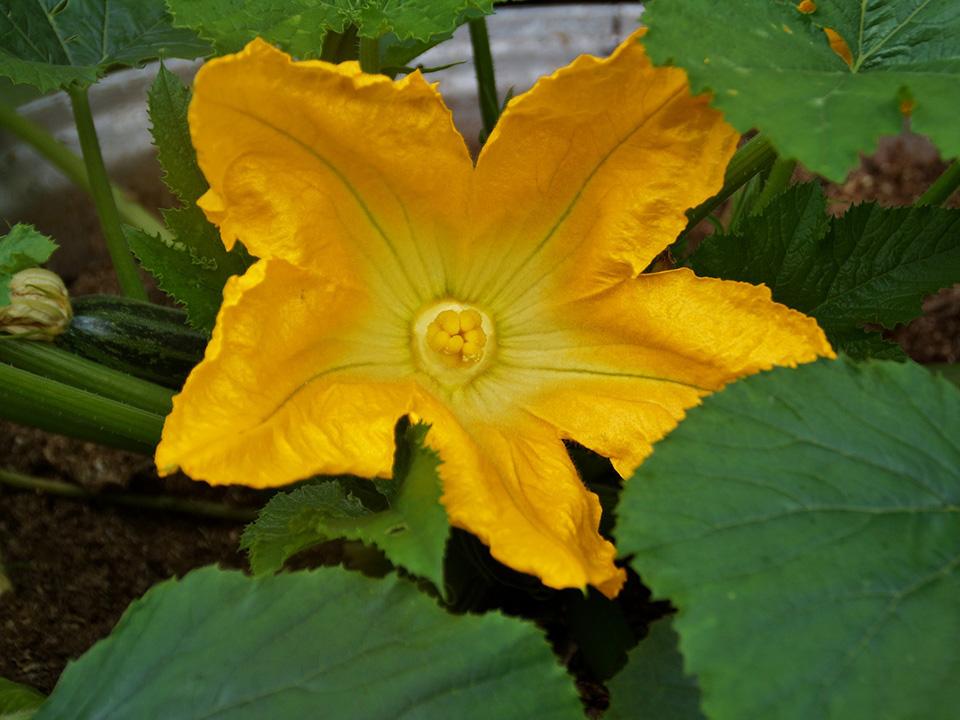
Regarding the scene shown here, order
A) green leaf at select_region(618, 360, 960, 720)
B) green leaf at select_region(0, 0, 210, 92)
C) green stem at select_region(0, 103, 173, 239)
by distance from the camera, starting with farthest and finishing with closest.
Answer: green stem at select_region(0, 103, 173, 239) → green leaf at select_region(0, 0, 210, 92) → green leaf at select_region(618, 360, 960, 720)

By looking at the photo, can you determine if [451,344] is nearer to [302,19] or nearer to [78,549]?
[302,19]

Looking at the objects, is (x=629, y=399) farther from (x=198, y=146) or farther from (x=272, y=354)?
(x=198, y=146)

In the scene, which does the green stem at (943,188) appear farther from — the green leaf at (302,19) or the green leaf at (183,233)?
the green leaf at (183,233)

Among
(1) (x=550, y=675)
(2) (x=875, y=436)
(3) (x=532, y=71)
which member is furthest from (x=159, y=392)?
(3) (x=532, y=71)

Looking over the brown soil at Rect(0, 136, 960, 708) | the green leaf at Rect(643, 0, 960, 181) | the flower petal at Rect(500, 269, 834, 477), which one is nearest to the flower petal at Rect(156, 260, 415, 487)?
the flower petal at Rect(500, 269, 834, 477)

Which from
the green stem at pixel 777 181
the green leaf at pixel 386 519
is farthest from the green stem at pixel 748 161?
the green leaf at pixel 386 519

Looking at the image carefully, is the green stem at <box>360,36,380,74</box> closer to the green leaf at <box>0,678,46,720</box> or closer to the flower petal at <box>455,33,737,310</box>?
the flower petal at <box>455,33,737,310</box>
